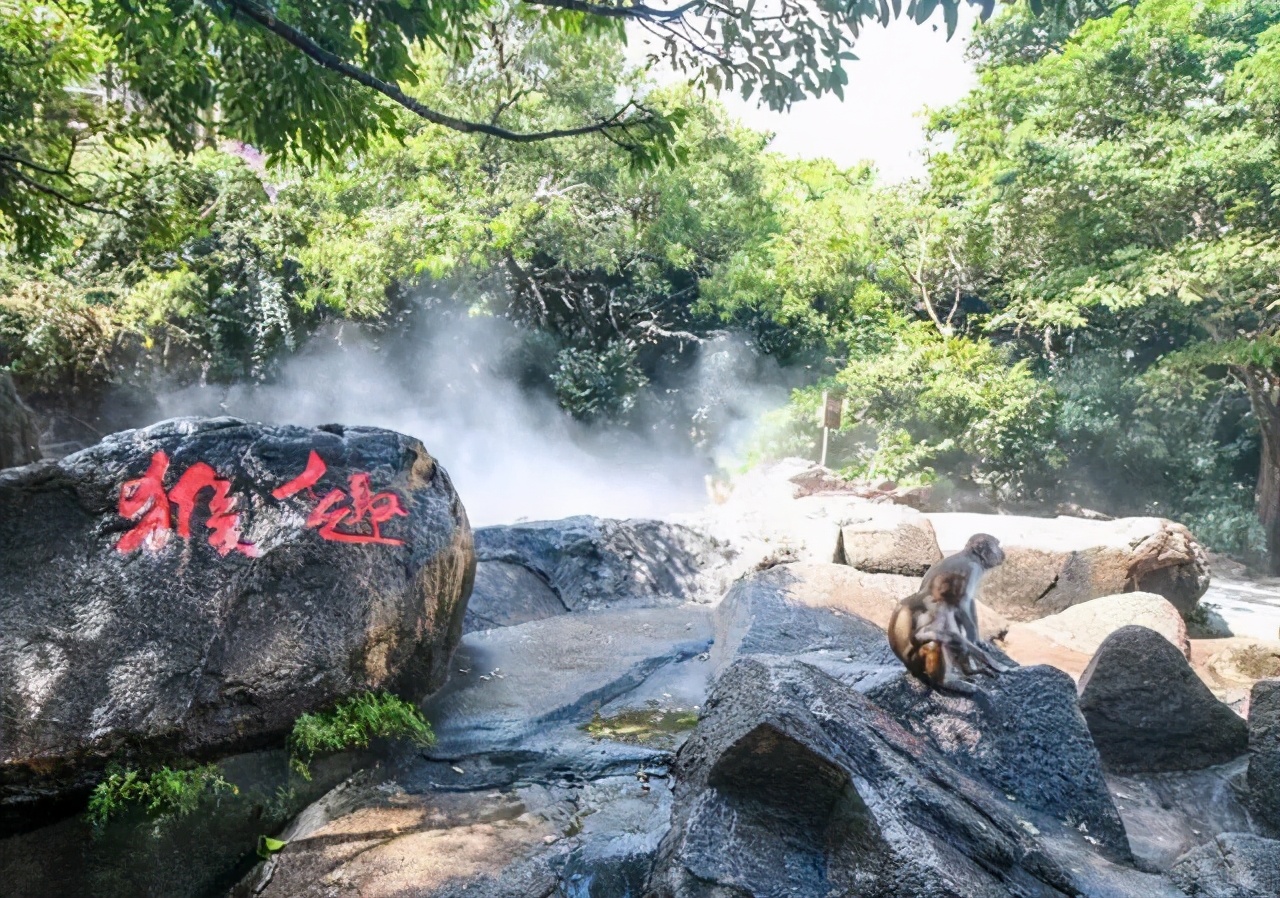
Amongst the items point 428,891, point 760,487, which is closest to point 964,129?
point 760,487

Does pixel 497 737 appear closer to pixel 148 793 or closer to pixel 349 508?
pixel 349 508

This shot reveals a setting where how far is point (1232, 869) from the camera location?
10.2 ft

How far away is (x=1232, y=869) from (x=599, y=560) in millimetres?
6274

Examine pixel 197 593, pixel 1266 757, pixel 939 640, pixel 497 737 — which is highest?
pixel 197 593

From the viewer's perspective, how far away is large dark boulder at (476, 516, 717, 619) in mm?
8461

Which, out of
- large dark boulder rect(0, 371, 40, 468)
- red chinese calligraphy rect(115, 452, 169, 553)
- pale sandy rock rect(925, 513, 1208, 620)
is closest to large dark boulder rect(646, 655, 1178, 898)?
red chinese calligraphy rect(115, 452, 169, 553)

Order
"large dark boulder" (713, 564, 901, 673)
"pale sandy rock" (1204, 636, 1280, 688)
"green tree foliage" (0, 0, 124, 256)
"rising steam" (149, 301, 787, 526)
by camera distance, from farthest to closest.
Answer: "rising steam" (149, 301, 787, 526) → "pale sandy rock" (1204, 636, 1280, 688) → "large dark boulder" (713, 564, 901, 673) → "green tree foliage" (0, 0, 124, 256)

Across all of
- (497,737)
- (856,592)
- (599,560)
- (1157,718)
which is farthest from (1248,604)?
(497,737)

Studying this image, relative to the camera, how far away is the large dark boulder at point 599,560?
27.8ft

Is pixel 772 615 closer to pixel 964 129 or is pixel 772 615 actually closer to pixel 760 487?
pixel 760 487

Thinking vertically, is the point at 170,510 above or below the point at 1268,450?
below

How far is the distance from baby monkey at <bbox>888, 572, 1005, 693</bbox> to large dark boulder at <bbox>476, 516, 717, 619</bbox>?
445cm

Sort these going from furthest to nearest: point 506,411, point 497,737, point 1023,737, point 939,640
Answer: point 506,411
point 497,737
point 939,640
point 1023,737

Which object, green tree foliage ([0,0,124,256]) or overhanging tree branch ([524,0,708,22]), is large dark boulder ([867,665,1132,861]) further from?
green tree foliage ([0,0,124,256])
